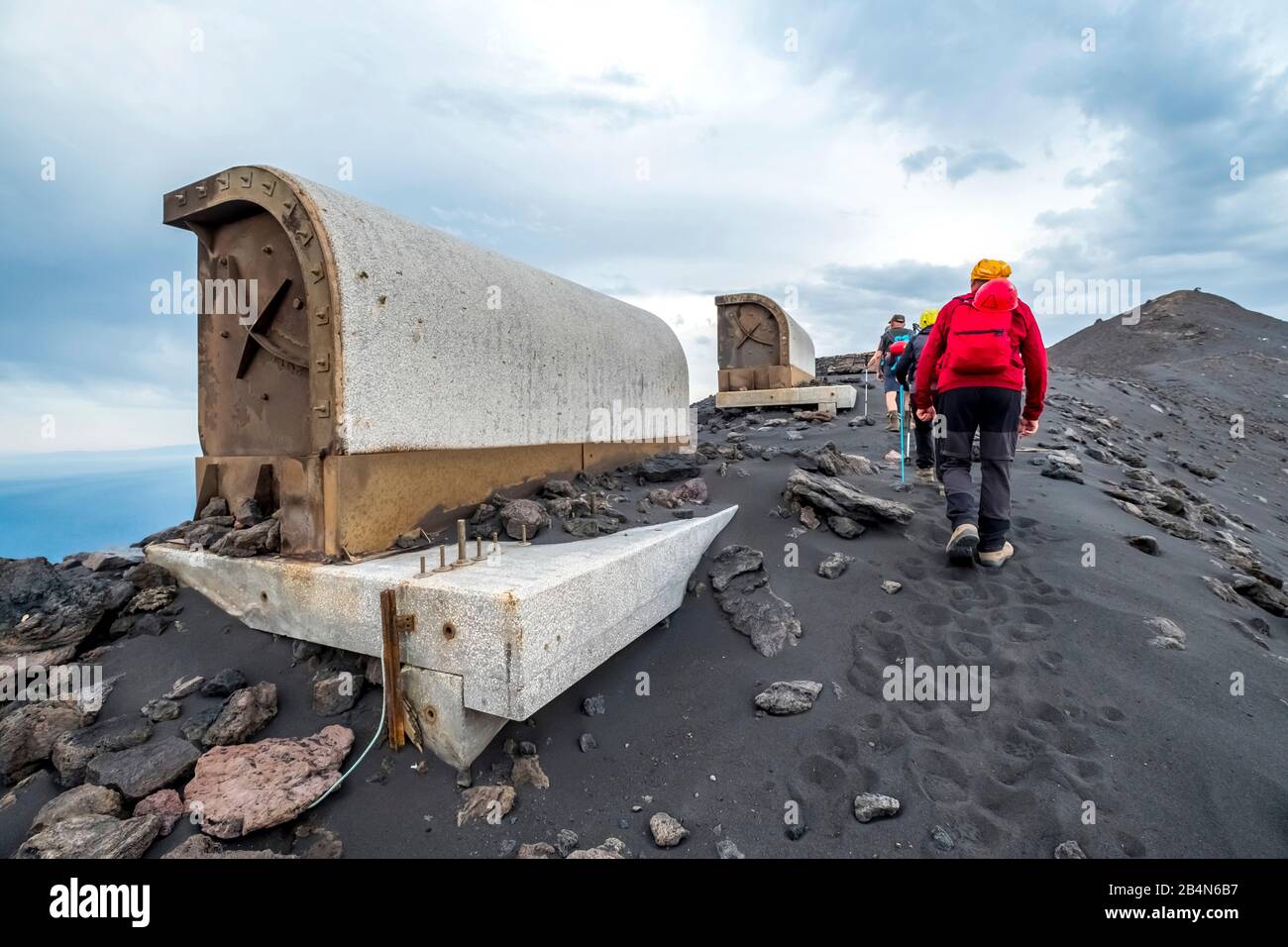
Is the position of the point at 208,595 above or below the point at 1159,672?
above

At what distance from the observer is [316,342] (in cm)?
363

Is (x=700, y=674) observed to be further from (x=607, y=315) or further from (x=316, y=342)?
(x=607, y=315)

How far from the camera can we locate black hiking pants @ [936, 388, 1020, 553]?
4449mm

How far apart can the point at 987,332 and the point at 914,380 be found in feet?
5.15

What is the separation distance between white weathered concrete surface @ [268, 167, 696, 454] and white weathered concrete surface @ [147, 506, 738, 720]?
0.89 m

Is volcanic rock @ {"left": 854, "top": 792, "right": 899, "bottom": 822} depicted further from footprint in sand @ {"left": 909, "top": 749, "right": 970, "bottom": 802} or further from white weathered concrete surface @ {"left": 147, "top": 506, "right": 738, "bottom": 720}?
white weathered concrete surface @ {"left": 147, "top": 506, "right": 738, "bottom": 720}

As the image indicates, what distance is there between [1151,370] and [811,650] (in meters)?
26.1

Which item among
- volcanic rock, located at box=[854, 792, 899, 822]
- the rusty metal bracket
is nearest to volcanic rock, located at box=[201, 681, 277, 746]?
the rusty metal bracket

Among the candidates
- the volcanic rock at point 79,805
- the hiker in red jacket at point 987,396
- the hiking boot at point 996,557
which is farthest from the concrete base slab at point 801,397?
the volcanic rock at point 79,805

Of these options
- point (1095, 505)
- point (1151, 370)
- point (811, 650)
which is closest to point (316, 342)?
point (811, 650)

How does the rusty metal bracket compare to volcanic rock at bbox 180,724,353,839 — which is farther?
the rusty metal bracket

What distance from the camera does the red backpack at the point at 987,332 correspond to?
14.3 ft

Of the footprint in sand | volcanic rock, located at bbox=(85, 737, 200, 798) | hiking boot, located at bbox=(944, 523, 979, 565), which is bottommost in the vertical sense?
the footprint in sand
